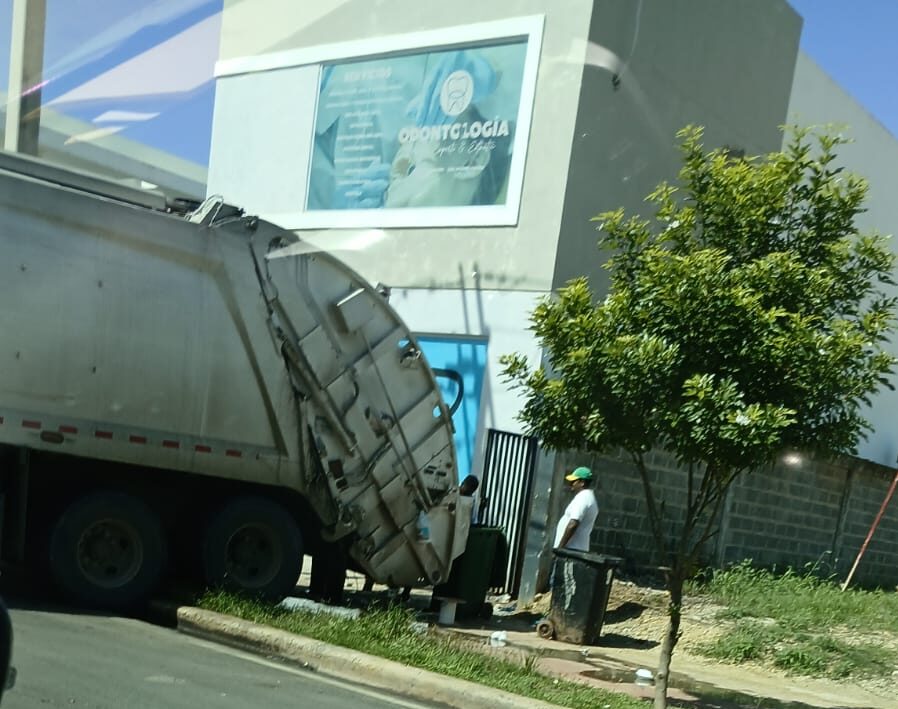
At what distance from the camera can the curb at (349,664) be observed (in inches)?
292

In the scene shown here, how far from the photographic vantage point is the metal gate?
12.9m

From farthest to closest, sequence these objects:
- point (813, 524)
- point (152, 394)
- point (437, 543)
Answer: point (813, 524) → point (437, 543) → point (152, 394)

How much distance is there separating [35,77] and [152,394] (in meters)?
2.78

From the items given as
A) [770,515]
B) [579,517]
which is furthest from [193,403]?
[770,515]

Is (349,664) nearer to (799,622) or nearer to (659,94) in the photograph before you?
(799,622)

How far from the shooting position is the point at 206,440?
31.3 feet

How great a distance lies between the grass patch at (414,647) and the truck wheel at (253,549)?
1.25ft

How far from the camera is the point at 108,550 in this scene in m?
9.23

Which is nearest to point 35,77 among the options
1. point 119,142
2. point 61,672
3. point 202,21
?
point 119,142

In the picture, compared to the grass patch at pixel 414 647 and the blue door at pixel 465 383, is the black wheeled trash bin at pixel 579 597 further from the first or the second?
the blue door at pixel 465 383

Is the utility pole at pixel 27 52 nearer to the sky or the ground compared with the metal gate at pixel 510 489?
nearer to the sky

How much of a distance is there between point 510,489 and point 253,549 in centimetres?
383

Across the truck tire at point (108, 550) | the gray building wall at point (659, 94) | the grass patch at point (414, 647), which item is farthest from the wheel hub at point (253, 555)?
the gray building wall at point (659, 94)

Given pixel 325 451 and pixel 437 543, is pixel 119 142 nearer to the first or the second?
pixel 325 451
